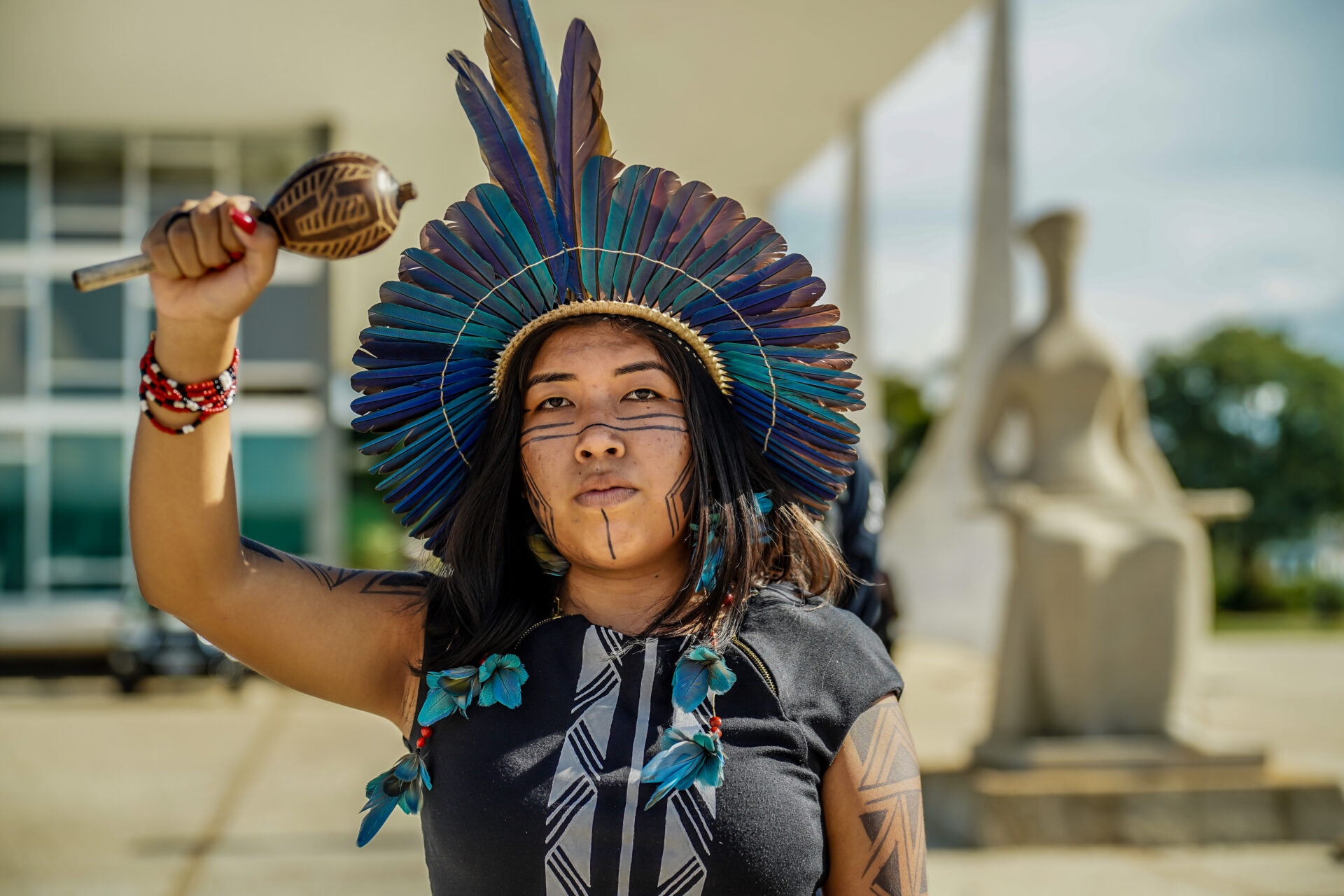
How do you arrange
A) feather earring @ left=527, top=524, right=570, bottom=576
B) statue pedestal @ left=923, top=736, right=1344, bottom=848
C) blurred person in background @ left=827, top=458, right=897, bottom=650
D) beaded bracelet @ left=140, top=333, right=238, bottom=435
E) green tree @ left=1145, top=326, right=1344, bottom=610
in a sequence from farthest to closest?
green tree @ left=1145, top=326, right=1344, bottom=610 → statue pedestal @ left=923, top=736, right=1344, bottom=848 → blurred person in background @ left=827, top=458, right=897, bottom=650 → feather earring @ left=527, top=524, right=570, bottom=576 → beaded bracelet @ left=140, top=333, right=238, bottom=435

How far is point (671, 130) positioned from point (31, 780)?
9893 millimetres

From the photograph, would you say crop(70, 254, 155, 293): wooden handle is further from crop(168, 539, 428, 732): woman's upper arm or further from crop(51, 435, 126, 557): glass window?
crop(51, 435, 126, 557): glass window

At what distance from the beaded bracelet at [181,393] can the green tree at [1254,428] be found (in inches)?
1953

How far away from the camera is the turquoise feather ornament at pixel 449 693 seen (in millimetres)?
1499

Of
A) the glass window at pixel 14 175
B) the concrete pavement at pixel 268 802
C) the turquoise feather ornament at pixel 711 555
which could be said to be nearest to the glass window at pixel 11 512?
the glass window at pixel 14 175

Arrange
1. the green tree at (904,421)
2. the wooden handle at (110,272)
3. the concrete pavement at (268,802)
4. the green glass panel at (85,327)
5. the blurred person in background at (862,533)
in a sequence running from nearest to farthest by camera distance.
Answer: the wooden handle at (110,272) < the blurred person in background at (862,533) < the concrete pavement at (268,802) < the green glass panel at (85,327) < the green tree at (904,421)

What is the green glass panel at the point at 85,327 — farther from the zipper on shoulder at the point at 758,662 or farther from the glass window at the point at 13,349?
the zipper on shoulder at the point at 758,662

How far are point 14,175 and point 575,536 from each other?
16.0m

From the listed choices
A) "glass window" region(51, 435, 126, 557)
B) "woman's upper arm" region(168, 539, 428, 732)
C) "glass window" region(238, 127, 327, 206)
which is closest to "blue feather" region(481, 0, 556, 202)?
"woman's upper arm" region(168, 539, 428, 732)

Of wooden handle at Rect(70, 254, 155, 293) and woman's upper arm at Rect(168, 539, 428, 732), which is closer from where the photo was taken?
wooden handle at Rect(70, 254, 155, 293)

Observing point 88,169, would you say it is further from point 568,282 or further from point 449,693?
point 449,693

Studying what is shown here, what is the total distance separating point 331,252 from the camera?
1.37 metres

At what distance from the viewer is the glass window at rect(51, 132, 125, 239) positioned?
14.7m

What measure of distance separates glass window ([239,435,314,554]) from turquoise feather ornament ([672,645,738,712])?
13730 mm
